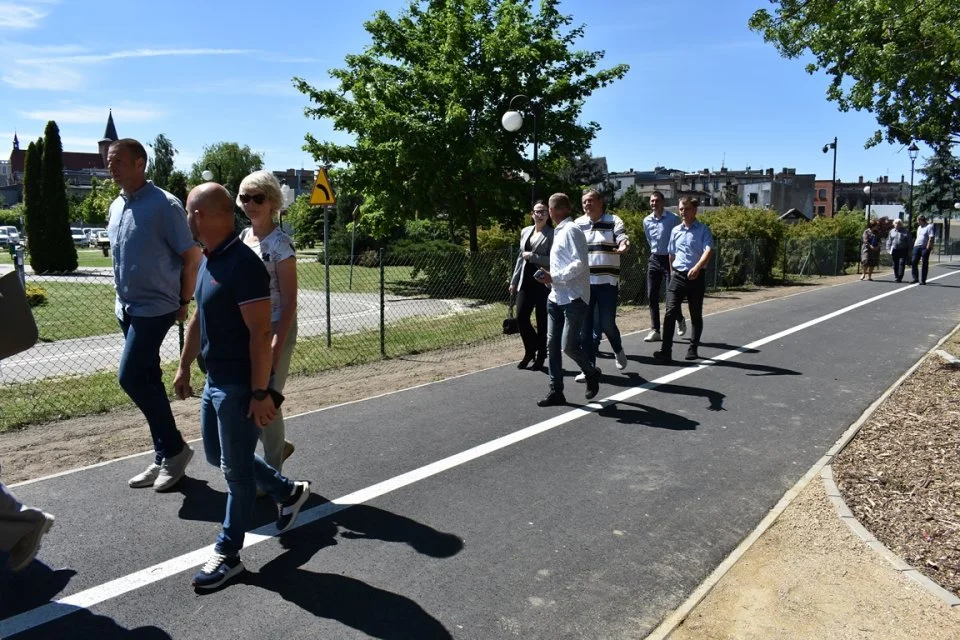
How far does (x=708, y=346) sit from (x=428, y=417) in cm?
509

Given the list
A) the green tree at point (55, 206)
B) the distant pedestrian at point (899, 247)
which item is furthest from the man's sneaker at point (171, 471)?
the green tree at point (55, 206)

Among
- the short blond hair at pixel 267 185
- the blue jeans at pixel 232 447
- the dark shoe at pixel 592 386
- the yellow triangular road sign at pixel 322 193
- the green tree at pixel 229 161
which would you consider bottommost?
the dark shoe at pixel 592 386

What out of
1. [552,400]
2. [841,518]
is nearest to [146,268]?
[552,400]

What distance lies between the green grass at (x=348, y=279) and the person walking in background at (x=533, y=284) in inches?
434

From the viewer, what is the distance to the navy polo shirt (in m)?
3.14

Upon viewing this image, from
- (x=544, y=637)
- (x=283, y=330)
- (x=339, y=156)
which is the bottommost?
(x=544, y=637)

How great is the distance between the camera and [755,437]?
19.2ft

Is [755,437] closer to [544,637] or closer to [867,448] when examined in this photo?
[867,448]

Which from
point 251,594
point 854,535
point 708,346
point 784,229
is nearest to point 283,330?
point 251,594

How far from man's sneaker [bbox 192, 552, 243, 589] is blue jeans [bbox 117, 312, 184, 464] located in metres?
1.36

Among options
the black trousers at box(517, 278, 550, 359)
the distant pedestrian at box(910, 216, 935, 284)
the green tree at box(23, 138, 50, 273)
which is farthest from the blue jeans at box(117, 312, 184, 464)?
the green tree at box(23, 138, 50, 273)

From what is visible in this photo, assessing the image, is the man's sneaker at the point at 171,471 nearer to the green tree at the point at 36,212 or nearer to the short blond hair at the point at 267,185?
the short blond hair at the point at 267,185

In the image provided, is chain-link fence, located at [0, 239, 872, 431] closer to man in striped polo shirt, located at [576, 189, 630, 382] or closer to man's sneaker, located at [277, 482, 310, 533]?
man in striped polo shirt, located at [576, 189, 630, 382]

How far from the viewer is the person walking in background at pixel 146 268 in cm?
432
